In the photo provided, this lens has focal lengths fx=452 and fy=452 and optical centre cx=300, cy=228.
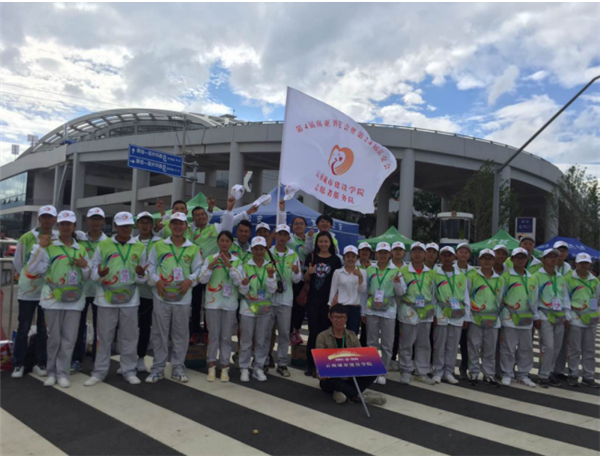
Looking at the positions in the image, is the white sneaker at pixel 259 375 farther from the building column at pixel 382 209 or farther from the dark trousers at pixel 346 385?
the building column at pixel 382 209

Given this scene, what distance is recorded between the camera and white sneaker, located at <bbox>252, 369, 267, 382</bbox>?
5.64m

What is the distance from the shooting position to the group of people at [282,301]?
517 cm

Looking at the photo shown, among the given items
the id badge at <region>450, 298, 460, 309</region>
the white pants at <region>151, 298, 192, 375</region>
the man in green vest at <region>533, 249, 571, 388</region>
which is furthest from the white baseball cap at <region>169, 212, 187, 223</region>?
the man in green vest at <region>533, 249, 571, 388</region>

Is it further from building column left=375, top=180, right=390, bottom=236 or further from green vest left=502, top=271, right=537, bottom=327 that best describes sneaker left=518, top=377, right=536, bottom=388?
building column left=375, top=180, right=390, bottom=236

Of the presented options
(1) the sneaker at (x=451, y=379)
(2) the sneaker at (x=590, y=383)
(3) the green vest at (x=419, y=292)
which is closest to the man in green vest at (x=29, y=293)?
(3) the green vest at (x=419, y=292)

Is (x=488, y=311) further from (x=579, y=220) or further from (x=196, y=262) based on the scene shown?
(x=579, y=220)

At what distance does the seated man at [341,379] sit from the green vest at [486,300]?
183 cm

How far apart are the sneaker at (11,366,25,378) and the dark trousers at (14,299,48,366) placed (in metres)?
0.05

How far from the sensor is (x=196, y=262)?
219 inches

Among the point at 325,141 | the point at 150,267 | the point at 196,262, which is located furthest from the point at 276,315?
the point at 325,141

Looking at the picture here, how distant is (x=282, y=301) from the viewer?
19.3 ft

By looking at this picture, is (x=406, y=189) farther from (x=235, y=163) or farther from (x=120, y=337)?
(x=120, y=337)

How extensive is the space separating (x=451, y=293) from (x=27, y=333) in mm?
5238

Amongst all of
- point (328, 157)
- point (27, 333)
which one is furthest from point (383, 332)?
point (27, 333)
